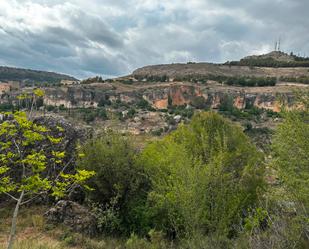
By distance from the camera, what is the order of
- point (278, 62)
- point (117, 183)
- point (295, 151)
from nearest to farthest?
point (295, 151) → point (117, 183) → point (278, 62)

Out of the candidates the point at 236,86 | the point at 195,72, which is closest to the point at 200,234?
the point at 236,86

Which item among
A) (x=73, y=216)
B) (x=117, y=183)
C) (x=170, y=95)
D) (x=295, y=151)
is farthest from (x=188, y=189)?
(x=170, y=95)

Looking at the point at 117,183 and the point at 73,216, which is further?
the point at 117,183

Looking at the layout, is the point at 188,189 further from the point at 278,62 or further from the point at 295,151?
the point at 278,62

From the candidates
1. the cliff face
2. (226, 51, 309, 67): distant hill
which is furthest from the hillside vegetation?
(226, 51, 309, 67): distant hill

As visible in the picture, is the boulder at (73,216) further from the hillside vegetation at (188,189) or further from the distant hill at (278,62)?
the distant hill at (278,62)

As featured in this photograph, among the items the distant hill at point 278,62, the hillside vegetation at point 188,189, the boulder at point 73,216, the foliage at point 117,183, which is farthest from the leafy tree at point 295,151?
the distant hill at point 278,62

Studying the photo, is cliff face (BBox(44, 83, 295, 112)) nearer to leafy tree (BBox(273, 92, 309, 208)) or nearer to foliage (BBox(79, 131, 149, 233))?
foliage (BBox(79, 131, 149, 233))

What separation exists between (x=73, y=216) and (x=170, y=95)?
87.4 m

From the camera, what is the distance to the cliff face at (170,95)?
9319 centimetres

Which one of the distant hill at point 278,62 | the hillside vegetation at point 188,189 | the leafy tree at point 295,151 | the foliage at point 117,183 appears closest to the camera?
the leafy tree at point 295,151

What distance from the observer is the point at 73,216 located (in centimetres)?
1445

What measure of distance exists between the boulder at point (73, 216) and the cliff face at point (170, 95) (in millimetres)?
78123

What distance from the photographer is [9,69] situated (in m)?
192
